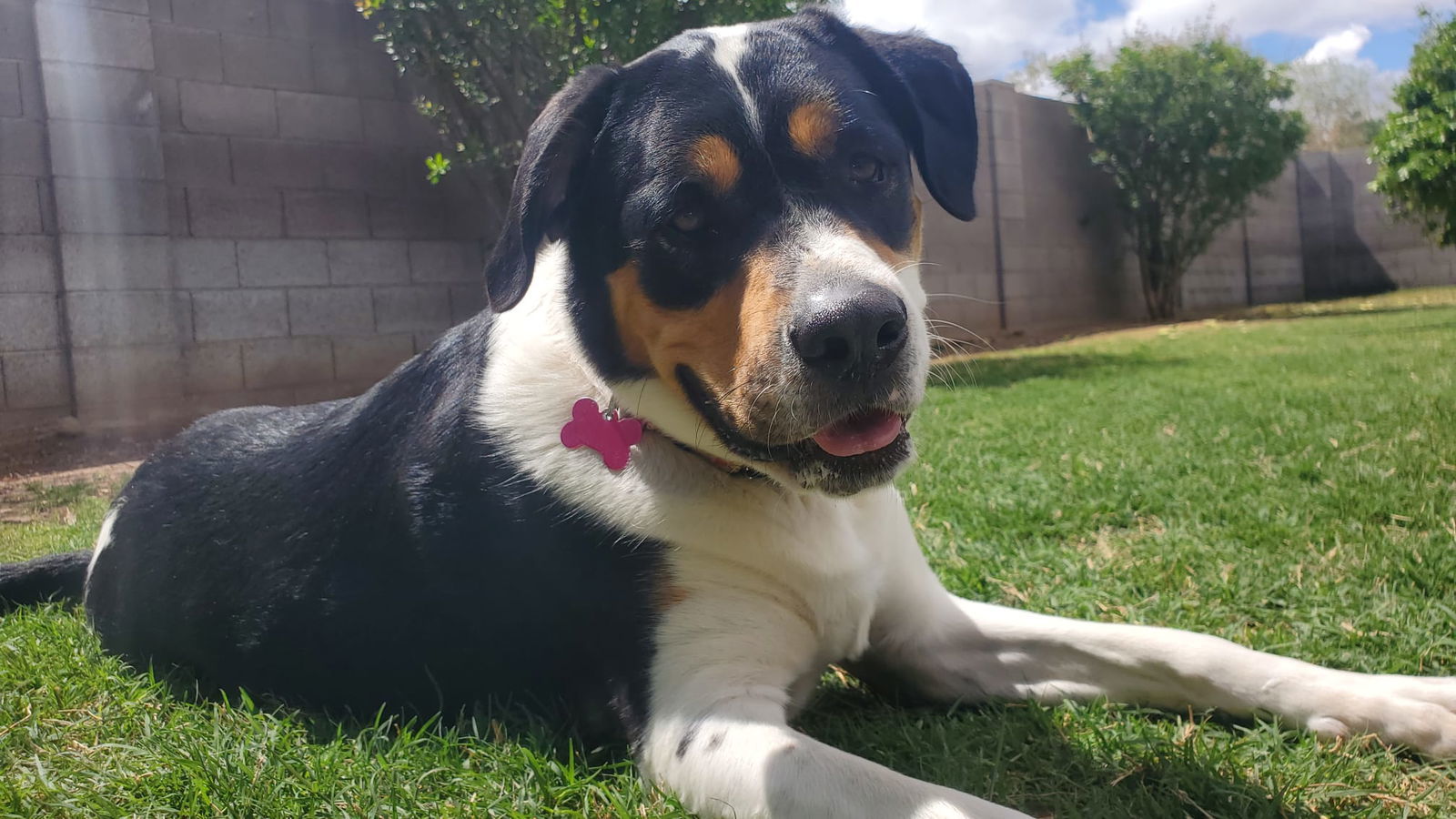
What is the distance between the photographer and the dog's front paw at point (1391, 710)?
1.66m

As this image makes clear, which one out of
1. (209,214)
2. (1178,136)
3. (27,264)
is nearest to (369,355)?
(209,214)

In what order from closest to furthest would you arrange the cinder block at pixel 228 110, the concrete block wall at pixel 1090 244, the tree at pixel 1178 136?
the cinder block at pixel 228 110
the concrete block wall at pixel 1090 244
the tree at pixel 1178 136

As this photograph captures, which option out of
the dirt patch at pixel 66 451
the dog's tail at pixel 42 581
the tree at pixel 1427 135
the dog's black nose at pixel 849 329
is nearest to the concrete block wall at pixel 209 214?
the dirt patch at pixel 66 451

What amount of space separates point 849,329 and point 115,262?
227 inches

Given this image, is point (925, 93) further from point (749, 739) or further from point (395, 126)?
point (395, 126)

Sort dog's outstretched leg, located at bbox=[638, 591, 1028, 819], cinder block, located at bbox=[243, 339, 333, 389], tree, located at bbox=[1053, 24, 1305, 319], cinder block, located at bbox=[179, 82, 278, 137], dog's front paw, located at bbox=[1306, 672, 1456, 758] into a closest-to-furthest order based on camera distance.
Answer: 1. dog's outstretched leg, located at bbox=[638, 591, 1028, 819]
2. dog's front paw, located at bbox=[1306, 672, 1456, 758]
3. cinder block, located at bbox=[179, 82, 278, 137]
4. cinder block, located at bbox=[243, 339, 333, 389]
5. tree, located at bbox=[1053, 24, 1305, 319]

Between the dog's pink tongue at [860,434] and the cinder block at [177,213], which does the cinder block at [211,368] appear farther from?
the dog's pink tongue at [860,434]

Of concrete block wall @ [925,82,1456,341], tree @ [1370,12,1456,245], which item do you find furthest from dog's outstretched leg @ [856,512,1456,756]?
→ tree @ [1370,12,1456,245]

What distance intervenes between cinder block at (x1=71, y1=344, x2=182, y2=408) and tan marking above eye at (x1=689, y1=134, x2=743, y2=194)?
17.6ft

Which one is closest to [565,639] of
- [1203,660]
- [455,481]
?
[455,481]

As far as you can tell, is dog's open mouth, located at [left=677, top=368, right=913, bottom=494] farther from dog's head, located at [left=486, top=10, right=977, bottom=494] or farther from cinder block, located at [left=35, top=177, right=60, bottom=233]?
cinder block, located at [left=35, top=177, right=60, bottom=233]

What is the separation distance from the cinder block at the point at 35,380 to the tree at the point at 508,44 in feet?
7.90

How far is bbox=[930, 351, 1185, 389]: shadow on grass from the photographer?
24.3 ft

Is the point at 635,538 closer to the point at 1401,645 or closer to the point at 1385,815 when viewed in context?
the point at 1385,815
